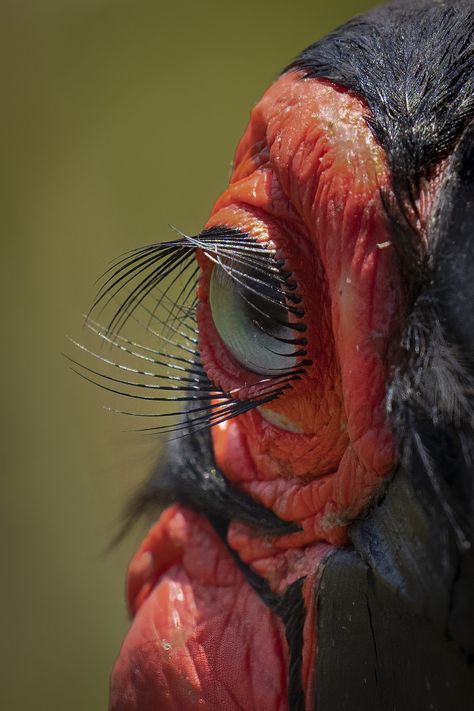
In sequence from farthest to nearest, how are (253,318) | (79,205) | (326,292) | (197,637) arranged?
(79,205)
(197,637)
(253,318)
(326,292)

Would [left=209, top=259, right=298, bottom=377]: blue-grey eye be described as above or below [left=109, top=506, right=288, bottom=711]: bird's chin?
above

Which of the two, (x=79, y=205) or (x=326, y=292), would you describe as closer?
(x=326, y=292)

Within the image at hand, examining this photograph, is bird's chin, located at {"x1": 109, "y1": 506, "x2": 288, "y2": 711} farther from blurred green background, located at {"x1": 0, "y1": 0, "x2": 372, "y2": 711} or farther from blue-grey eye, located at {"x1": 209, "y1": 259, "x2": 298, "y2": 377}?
blurred green background, located at {"x1": 0, "y1": 0, "x2": 372, "y2": 711}

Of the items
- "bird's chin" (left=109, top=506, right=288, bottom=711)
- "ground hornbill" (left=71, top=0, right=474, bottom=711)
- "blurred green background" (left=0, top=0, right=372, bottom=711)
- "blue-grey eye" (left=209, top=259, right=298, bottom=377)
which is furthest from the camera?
"blurred green background" (left=0, top=0, right=372, bottom=711)

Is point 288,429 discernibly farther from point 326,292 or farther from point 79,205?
point 79,205

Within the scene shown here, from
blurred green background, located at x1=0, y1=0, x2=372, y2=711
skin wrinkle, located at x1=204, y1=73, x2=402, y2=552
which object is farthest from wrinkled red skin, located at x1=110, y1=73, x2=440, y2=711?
blurred green background, located at x1=0, y1=0, x2=372, y2=711

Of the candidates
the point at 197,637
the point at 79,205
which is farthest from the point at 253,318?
the point at 79,205

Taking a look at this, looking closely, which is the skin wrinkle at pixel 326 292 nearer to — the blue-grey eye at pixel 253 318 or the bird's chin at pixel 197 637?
the blue-grey eye at pixel 253 318

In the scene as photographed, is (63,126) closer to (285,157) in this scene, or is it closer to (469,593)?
(285,157)
